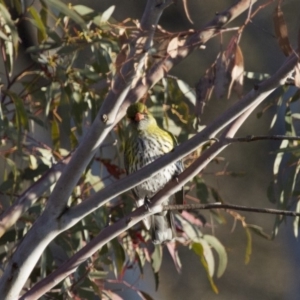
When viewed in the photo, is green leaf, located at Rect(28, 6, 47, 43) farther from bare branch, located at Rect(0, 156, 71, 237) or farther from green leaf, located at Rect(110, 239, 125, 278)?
green leaf, located at Rect(110, 239, 125, 278)

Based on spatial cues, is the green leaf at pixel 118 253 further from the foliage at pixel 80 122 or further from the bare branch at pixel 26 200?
the bare branch at pixel 26 200

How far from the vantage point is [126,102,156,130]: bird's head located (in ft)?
7.81

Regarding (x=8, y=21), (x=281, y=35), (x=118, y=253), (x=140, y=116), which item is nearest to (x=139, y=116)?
(x=140, y=116)

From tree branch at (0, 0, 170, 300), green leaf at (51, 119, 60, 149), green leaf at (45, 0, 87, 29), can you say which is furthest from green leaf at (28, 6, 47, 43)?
tree branch at (0, 0, 170, 300)

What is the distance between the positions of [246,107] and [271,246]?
2.50m

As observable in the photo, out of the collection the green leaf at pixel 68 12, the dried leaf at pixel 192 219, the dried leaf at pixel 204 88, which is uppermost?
the green leaf at pixel 68 12

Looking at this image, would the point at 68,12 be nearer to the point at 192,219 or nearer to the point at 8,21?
the point at 8,21

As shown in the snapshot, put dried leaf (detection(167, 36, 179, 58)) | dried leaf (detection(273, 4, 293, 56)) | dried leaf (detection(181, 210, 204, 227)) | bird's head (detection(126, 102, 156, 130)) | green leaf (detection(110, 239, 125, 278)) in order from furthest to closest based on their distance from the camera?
dried leaf (detection(181, 210, 204, 227)) → bird's head (detection(126, 102, 156, 130)) → green leaf (detection(110, 239, 125, 278)) → dried leaf (detection(167, 36, 179, 58)) → dried leaf (detection(273, 4, 293, 56))

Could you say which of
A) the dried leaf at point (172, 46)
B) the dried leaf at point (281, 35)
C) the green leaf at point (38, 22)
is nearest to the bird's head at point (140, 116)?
the green leaf at point (38, 22)

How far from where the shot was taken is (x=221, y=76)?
5.10 feet

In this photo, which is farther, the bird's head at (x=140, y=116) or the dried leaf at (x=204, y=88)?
the bird's head at (x=140, y=116)

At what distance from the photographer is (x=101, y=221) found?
7.43 feet

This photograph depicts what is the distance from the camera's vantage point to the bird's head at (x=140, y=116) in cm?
238

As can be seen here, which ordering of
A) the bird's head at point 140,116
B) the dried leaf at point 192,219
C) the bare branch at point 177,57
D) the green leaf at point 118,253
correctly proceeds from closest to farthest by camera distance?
1. the bare branch at point 177,57
2. the green leaf at point 118,253
3. the bird's head at point 140,116
4. the dried leaf at point 192,219
